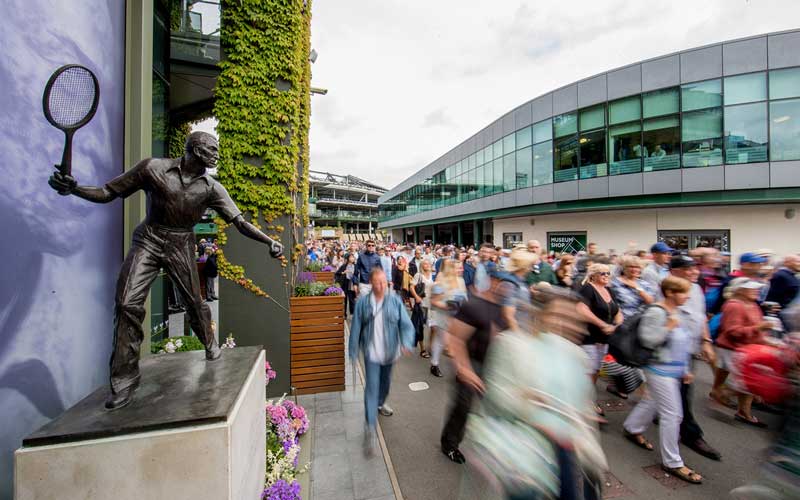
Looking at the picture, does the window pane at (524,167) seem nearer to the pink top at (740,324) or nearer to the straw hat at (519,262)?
the pink top at (740,324)

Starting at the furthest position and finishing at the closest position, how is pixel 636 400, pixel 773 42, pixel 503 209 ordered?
pixel 503 209 → pixel 773 42 → pixel 636 400

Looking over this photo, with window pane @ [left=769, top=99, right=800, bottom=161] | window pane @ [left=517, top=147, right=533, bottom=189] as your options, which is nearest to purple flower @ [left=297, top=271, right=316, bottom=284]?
Answer: window pane @ [left=517, top=147, right=533, bottom=189]

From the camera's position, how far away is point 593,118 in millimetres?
17781

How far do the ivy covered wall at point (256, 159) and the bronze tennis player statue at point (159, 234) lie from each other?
2.09 meters

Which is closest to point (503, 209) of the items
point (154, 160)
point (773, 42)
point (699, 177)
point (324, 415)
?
point (699, 177)

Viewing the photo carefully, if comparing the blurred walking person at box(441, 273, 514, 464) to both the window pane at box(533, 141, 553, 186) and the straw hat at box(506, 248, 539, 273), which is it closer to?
the straw hat at box(506, 248, 539, 273)

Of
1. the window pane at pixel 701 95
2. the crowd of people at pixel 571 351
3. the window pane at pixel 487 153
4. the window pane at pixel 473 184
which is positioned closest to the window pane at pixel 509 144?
the window pane at pixel 487 153

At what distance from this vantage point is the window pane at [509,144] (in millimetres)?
22675

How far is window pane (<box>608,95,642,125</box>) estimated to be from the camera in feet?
53.5

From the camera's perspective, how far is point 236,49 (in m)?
4.92

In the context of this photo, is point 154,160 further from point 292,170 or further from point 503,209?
point 503,209

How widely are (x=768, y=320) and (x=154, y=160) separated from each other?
656 cm

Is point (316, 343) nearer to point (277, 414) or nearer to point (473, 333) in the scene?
point (277, 414)

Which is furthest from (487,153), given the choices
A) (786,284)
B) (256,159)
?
(256,159)
